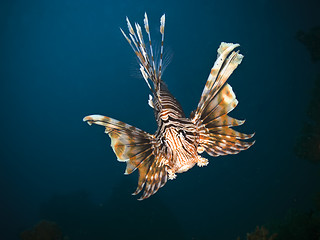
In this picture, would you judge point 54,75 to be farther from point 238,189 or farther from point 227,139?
point 227,139

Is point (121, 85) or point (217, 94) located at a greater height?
point (121, 85)

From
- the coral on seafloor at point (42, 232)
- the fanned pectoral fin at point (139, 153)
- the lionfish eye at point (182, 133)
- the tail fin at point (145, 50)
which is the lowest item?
the coral on seafloor at point (42, 232)

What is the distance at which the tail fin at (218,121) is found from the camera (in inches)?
104

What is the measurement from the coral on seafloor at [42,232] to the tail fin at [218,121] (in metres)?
8.24

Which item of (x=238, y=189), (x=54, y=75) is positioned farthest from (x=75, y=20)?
(x=238, y=189)

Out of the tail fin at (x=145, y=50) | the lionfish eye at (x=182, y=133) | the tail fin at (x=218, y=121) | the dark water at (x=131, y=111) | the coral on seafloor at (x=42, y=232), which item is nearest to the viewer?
the tail fin at (x=145, y=50)

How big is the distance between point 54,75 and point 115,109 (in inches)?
613

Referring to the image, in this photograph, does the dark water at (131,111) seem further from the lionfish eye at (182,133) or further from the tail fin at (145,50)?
the tail fin at (145,50)

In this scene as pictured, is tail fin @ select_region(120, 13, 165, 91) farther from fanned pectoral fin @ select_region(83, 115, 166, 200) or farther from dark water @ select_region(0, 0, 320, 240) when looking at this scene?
dark water @ select_region(0, 0, 320, 240)

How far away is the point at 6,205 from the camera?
31328 millimetres

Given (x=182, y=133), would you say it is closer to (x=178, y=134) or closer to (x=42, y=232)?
(x=178, y=134)

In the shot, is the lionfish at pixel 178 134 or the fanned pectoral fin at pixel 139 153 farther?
the fanned pectoral fin at pixel 139 153

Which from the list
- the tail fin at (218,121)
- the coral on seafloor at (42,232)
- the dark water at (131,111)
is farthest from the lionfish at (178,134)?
the dark water at (131,111)

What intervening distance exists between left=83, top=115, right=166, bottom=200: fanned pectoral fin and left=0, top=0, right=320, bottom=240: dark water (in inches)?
578
